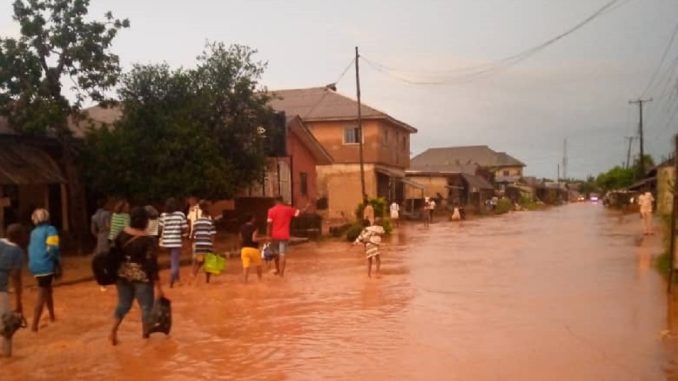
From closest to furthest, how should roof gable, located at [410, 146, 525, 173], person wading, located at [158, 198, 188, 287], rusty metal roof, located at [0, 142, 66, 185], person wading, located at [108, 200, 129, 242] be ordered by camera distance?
person wading, located at [108, 200, 129, 242] → person wading, located at [158, 198, 188, 287] → rusty metal roof, located at [0, 142, 66, 185] → roof gable, located at [410, 146, 525, 173]

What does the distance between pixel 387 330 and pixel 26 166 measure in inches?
486

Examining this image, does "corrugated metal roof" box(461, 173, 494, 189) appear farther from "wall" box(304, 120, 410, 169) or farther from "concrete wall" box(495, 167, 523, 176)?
"concrete wall" box(495, 167, 523, 176)

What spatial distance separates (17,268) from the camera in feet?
30.7

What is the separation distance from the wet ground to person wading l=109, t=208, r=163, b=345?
615 mm

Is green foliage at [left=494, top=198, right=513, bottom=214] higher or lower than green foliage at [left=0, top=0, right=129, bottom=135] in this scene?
lower

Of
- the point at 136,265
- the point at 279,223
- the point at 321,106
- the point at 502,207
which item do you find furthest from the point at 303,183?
the point at 502,207

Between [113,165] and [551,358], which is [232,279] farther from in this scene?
[551,358]

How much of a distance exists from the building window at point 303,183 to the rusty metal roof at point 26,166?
56.9ft

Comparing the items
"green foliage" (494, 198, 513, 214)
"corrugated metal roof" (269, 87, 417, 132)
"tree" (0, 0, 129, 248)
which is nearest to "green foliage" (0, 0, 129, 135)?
"tree" (0, 0, 129, 248)

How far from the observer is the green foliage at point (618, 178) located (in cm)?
9131

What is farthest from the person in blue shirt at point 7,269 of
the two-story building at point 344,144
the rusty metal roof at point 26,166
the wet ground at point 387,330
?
the two-story building at point 344,144

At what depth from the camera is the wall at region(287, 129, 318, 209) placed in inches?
1419

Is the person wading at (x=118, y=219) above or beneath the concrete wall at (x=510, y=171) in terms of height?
beneath

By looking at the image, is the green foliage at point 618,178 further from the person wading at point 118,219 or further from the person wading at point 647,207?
the person wading at point 118,219
